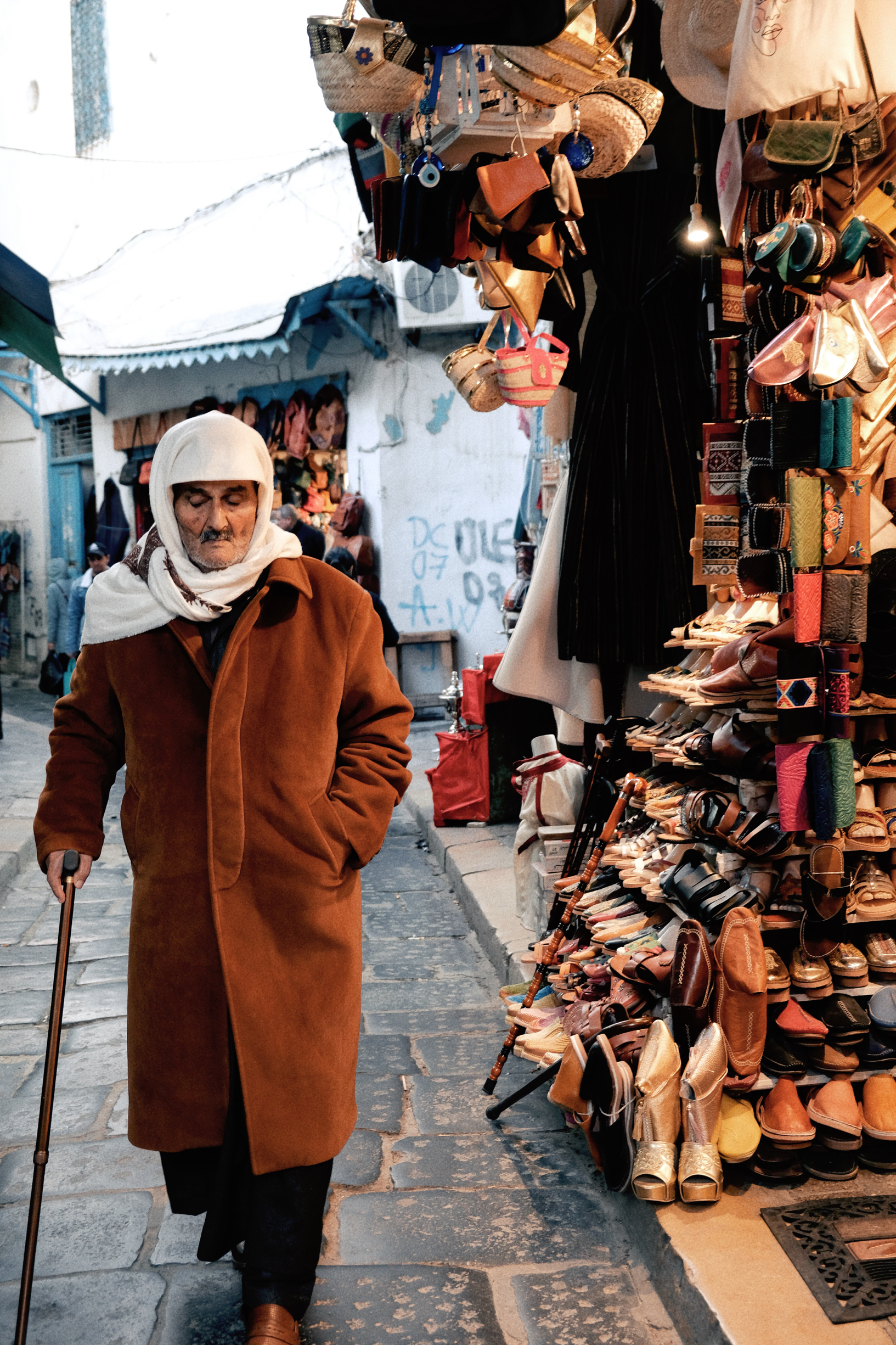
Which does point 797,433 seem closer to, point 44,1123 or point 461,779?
point 44,1123

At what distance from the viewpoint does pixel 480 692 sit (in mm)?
7227

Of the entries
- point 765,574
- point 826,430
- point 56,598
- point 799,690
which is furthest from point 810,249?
point 56,598

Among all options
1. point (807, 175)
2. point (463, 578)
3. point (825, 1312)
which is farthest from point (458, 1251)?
point (463, 578)

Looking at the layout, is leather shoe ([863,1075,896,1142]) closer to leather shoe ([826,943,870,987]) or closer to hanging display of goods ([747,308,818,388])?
leather shoe ([826,943,870,987])

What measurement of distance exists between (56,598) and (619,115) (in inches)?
651

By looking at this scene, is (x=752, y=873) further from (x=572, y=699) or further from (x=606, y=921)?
(x=572, y=699)

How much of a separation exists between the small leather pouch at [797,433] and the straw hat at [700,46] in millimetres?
819

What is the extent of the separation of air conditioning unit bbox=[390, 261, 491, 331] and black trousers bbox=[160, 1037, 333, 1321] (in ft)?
33.2

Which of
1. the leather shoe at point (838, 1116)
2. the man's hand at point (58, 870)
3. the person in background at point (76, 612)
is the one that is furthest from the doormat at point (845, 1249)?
the person in background at point (76, 612)

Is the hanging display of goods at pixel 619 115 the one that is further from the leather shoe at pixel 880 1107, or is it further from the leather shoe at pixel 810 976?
the leather shoe at pixel 880 1107

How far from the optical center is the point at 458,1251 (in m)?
3.06

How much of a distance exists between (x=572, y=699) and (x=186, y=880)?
275 cm

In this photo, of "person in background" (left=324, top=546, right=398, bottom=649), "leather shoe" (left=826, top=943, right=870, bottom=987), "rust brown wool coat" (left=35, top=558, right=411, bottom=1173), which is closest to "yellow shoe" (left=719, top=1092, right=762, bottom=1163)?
"leather shoe" (left=826, top=943, right=870, bottom=987)

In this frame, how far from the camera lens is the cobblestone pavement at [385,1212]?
2775 mm
